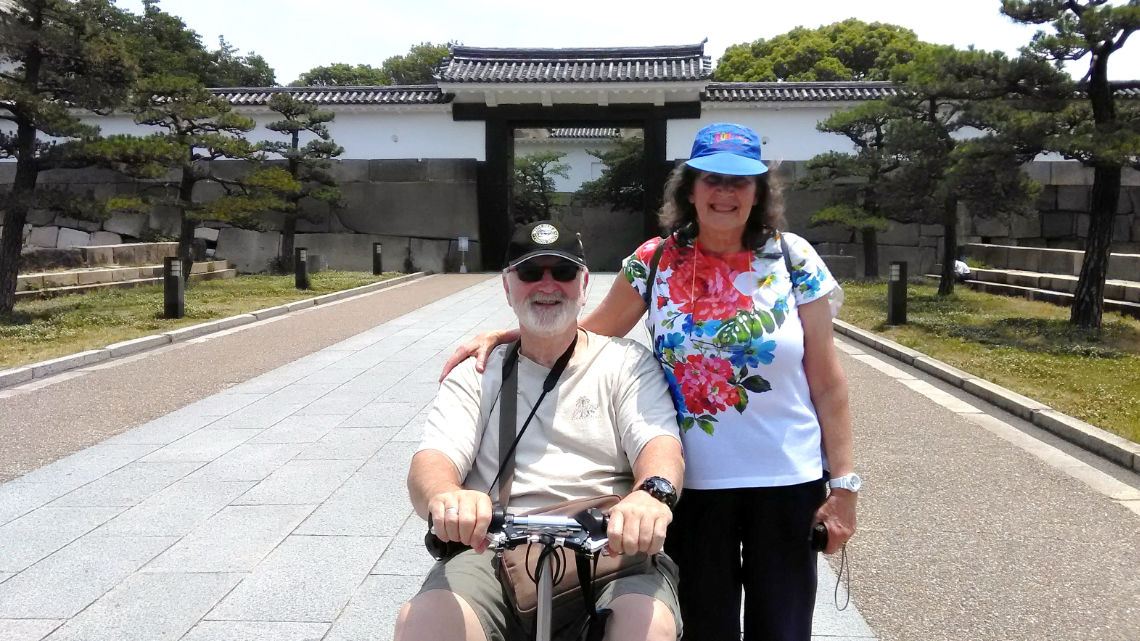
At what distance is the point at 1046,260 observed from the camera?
1511 cm

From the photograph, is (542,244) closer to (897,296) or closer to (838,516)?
(838,516)

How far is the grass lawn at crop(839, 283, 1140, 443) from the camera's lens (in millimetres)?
6777

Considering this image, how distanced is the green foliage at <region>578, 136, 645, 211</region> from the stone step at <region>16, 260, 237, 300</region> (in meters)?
10.1

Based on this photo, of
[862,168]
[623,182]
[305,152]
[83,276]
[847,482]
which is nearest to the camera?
[847,482]

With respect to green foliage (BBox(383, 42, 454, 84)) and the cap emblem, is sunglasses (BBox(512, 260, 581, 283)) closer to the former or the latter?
the cap emblem

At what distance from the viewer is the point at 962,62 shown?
398 inches

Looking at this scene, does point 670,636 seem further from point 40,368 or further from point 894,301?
point 894,301

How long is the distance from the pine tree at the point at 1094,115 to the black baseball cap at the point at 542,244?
8.07 meters

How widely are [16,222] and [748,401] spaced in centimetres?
1126

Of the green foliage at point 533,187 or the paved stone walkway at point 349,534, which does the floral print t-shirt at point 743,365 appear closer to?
the paved stone walkway at point 349,534

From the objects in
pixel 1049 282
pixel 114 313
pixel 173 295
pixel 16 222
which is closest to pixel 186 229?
pixel 114 313

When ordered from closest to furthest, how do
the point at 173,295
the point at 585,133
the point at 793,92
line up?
the point at 173,295 → the point at 793,92 → the point at 585,133

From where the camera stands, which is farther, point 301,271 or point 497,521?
point 301,271

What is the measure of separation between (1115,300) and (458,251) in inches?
539
